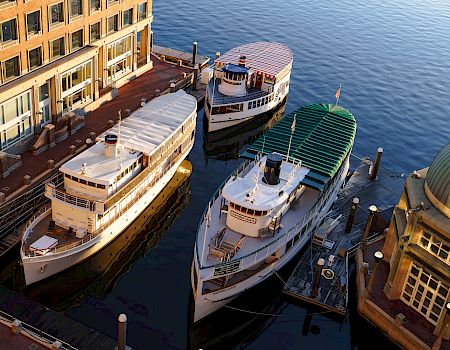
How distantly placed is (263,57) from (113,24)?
22714 millimetres

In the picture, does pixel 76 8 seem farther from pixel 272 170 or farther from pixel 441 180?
pixel 441 180

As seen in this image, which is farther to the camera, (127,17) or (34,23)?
(127,17)

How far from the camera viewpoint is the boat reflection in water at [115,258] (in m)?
52.5

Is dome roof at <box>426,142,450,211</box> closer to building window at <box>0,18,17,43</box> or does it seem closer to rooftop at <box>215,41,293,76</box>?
rooftop at <box>215,41,293,76</box>

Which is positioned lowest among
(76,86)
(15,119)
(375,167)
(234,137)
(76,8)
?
(234,137)

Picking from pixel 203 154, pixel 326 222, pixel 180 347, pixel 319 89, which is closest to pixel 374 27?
pixel 319 89

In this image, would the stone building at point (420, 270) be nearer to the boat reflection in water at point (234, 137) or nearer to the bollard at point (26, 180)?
the boat reflection in water at point (234, 137)

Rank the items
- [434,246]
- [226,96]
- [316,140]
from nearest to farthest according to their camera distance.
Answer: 1. [434,246]
2. [316,140]
3. [226,96]

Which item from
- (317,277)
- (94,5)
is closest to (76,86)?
(94,5)

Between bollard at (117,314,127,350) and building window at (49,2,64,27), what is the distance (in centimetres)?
3898

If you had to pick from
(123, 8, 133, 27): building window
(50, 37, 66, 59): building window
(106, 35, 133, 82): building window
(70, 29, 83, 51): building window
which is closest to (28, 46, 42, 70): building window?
(50, 37, 66, 59): building window

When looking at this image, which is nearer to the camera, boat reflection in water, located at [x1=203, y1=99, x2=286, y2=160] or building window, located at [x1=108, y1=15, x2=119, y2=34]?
boat reflection in water, located at [x1=203, y1=99, x2=286, y2=160]

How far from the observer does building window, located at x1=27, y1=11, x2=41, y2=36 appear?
64.6 meters

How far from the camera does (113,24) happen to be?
80562 millimetres
